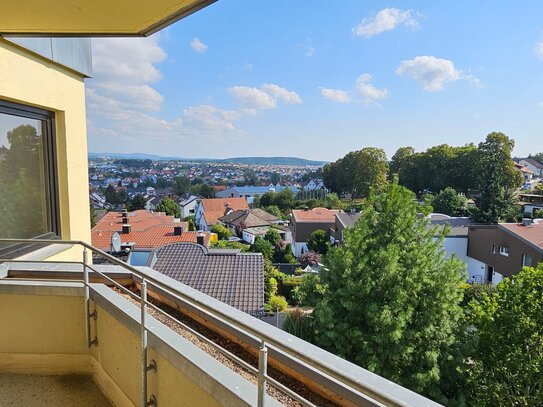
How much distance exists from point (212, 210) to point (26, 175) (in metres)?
49.9

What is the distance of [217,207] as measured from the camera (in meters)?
54.2

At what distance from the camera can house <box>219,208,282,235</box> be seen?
140 feet

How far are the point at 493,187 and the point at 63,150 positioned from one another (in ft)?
139

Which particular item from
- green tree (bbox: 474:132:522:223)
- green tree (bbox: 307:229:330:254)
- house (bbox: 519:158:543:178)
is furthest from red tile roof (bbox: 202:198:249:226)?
house (bbox: 519:158:543:178)

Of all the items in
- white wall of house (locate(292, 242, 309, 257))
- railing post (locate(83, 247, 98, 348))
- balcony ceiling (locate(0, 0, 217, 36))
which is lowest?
white wall of house (locate(292, 242, 309, 257))

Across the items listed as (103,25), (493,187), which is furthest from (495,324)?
(493,187)

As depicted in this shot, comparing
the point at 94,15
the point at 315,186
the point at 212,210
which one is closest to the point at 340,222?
the point at 212,210

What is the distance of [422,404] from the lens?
121 cm

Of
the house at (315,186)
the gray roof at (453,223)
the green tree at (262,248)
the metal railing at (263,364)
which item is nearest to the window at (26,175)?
the metal railing at (263,364)

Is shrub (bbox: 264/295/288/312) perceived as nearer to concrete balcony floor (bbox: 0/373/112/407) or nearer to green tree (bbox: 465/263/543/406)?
green tree (bbox: 465/263/543/406)

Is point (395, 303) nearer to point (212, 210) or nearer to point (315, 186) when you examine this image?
point (212, 210)

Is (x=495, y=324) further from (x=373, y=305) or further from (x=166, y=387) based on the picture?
(x=166, y=387)

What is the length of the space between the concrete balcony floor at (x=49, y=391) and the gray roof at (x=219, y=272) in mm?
8163

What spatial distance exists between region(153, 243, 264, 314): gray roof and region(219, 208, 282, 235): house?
28.5 metres
